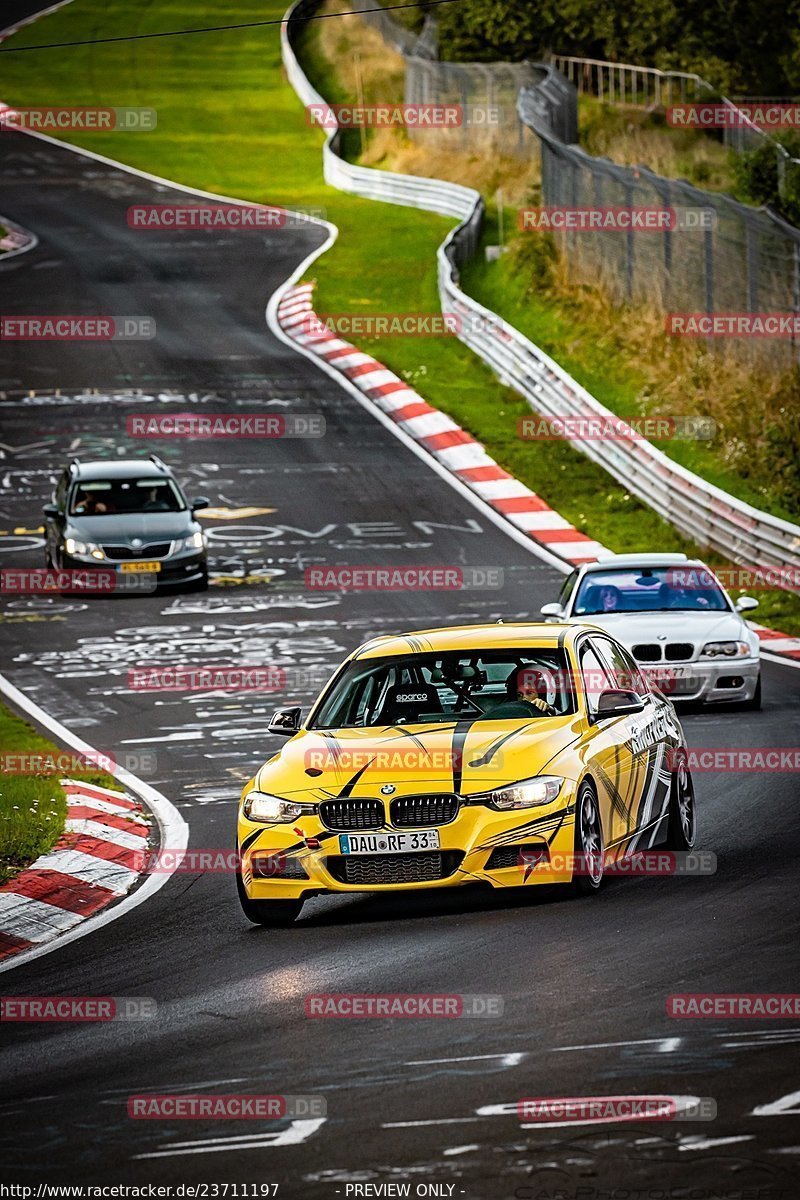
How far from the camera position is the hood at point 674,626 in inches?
778

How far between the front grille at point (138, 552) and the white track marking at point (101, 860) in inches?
193

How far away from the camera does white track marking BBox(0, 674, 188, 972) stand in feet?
38.0

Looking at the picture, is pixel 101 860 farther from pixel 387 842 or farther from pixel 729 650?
pixel 729 650

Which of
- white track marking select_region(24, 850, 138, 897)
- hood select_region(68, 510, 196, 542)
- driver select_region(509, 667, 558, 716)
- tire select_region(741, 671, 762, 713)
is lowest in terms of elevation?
hood select_region(68, 510, 196, 542)

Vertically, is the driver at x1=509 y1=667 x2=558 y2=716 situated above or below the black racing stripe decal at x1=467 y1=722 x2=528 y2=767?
below

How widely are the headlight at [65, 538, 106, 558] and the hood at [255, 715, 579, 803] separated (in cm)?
1584

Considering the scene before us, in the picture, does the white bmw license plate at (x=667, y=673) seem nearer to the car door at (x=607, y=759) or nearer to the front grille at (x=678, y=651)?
the front grille at (x=678, y=651)

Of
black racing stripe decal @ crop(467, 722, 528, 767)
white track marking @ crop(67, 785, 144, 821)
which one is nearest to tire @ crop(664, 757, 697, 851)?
black racing stripe decal @ crop(467, 722, 528, 767)

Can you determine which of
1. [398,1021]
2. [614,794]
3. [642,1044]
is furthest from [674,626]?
[642,1044]

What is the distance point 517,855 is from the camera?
11109 millimetres

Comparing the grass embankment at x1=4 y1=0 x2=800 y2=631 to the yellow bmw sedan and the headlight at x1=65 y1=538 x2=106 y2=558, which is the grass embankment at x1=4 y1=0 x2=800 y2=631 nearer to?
the headlight at x1=65 y1=538 x2=106 y2=558

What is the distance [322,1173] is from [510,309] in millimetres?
36226

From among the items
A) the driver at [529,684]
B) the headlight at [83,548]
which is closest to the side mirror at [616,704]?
the driver at [529,684]

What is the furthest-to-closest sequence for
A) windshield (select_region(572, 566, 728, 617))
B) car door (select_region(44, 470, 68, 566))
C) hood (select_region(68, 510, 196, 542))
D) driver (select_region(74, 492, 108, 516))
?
driver (select_region(74, 492, 108, 516)), car door (select_region(44, 470, 68, 566)), hood (select_region(68, 510, 196, 542)), windshield (select_region(572, 566, 728, 617))
